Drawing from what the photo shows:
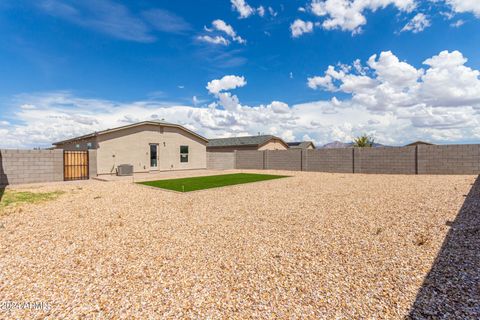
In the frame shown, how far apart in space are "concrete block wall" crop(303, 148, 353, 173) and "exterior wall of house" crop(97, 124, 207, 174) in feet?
35.1

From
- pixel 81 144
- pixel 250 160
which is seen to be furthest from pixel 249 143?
pixel 81 144

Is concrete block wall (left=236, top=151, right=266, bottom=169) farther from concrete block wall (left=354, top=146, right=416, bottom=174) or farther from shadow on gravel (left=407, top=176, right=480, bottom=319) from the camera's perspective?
shadow on gravel (left=407, top=176, right=480, bottom=319)

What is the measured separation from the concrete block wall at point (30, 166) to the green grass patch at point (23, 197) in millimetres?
3665

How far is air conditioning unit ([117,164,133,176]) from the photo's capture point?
17.8 meters

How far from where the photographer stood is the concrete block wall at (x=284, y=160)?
2280 cm

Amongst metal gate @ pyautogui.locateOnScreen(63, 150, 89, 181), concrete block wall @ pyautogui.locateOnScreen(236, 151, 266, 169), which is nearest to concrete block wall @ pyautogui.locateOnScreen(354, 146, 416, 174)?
concrete block wall @ pyautogui.locateOnScreen(236, 151, 266, 169)

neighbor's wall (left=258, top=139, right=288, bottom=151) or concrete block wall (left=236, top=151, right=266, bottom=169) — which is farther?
neighbor's wall (left=258, top=139, right=288, bottom=151)

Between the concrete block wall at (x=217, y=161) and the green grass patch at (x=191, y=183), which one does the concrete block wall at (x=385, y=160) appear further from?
the concrete block wall at (x=217, y=161)

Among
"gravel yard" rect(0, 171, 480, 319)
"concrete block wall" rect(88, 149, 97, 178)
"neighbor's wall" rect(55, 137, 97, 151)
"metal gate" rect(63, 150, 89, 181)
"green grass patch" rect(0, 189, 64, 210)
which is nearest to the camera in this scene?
"gravel yard" rect(0, 171, 480, 319)

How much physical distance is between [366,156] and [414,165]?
3.18 meters

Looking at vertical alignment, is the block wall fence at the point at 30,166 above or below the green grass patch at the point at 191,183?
above

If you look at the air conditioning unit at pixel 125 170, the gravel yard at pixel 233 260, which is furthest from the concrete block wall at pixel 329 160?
the air conditioning unit at pixel 125 170

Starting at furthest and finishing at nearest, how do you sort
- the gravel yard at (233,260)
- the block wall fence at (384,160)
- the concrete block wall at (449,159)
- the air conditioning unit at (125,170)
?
the air conditioning unit at (125,170) < the block wall fence at (384,160) < the concrete block wall at (449,159) < the gravel yard at (233,260)

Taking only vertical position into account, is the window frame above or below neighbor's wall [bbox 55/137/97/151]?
below
